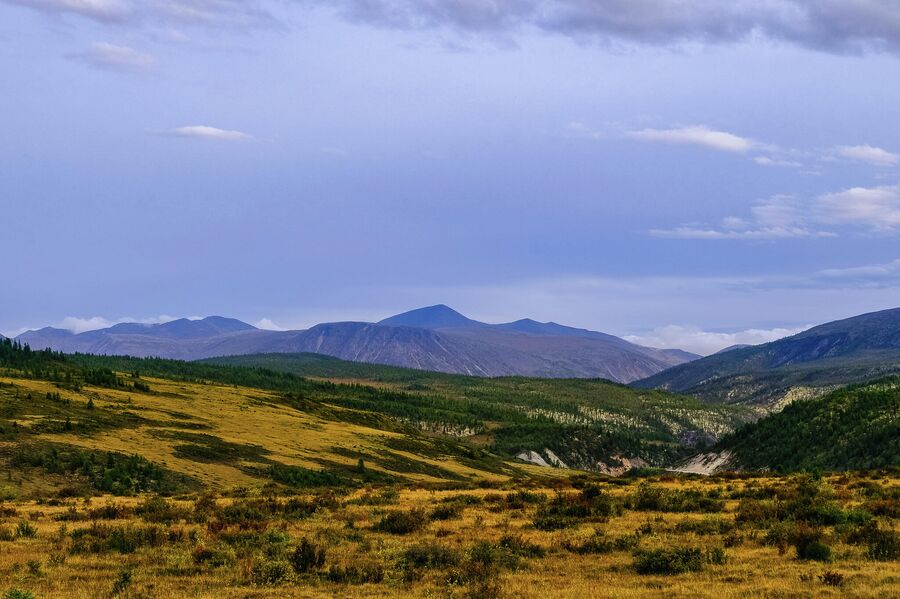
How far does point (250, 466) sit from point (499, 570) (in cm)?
6002

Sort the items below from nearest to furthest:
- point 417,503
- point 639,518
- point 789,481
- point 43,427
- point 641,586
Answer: point 641,586 → point 639,518 → point 417,503 → point 789,481 → point 43,427

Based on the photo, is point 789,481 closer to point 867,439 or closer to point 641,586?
point 641,586

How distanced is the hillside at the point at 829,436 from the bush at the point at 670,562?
102m

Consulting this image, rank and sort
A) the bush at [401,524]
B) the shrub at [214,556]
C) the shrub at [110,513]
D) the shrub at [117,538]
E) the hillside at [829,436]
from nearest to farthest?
the shrub at [214,556], the shrub at [117,538], the bush at [401,524], the shrub at [110,513], the hillside at [829,436]

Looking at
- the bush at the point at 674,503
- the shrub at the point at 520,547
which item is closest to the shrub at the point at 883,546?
the shrub at the point at 520,547

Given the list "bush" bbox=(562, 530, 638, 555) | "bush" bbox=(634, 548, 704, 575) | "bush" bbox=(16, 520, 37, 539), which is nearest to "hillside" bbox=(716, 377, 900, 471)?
"bush" bbox=(562, 530, 638, 555)

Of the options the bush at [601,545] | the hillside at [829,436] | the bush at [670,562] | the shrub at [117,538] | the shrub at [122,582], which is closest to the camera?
the shrub at [122,582]

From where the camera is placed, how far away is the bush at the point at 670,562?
2225cm

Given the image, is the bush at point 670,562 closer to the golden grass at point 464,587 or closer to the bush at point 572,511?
the golden grass at point 464,587

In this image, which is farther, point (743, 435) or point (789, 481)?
point (743, 435)

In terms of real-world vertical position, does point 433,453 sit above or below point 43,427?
below

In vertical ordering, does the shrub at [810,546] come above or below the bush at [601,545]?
above

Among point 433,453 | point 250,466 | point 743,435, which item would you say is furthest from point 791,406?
point 250,466

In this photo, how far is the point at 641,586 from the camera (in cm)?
2073
